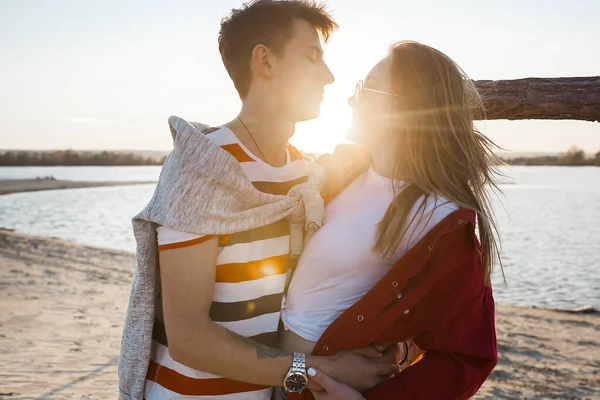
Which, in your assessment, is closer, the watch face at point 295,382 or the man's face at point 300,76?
the watch face at point 295,382

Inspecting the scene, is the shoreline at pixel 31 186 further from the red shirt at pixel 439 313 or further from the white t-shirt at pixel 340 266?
the red shirt at pixel 439 313

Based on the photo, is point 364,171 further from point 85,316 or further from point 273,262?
point 85,316

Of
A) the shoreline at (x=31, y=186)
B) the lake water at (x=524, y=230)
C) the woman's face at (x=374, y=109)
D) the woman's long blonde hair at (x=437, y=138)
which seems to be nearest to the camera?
the woman's long blonde hair at (x=437, y=138)

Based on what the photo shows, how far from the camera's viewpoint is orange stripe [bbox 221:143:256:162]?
2.01 m

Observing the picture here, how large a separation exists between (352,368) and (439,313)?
384 mm

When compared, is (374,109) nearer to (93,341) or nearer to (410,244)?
(410,244)

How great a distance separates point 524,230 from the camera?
834 inches

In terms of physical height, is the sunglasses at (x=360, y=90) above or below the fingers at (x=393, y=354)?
above

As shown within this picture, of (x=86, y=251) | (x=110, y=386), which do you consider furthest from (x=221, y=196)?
(x=86, y=251)

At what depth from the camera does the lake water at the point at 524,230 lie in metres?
11.9

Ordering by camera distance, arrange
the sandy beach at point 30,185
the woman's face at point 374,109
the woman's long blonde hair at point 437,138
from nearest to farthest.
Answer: the woman's long blonde hair at point 437,138
the woman's face at point 374,109
the sandy beach at point 30,185

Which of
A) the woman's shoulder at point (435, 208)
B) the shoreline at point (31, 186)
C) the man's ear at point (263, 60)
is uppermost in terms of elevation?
the man's ear at point (263, 60)

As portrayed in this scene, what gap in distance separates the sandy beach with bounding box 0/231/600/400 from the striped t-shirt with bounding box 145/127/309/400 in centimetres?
381

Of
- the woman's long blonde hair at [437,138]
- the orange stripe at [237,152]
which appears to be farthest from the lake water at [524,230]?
the orange stripe at [237,152]
